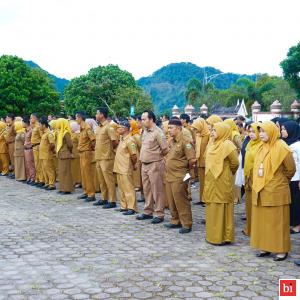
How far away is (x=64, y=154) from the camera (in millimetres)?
11258

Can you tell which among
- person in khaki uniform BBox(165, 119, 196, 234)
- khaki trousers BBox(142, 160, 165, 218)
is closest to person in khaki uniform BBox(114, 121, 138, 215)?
khaki trousers BBox(142, 160, 165, 218)

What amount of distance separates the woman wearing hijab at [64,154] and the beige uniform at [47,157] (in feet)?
1.89

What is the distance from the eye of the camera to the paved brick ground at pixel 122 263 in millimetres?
5029

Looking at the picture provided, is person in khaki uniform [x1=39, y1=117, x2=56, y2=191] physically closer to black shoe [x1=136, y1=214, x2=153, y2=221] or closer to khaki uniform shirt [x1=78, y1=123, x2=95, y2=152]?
khaki uniform shirt [x1=78, y1=123, x2=95, y2=152]

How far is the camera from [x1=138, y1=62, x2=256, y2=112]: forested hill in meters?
144

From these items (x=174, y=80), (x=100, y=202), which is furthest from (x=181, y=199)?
(x=174, y=80)

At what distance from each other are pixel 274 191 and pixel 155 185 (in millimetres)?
2770

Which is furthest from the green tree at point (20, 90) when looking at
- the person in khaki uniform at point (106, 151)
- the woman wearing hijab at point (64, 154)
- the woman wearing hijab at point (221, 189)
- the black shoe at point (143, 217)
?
the woman wearing hijab at point (221, 189)

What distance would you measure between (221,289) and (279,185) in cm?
158

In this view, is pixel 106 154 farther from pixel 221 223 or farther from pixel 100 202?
pixel 221 223

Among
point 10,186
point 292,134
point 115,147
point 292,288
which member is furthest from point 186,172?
point 10,186

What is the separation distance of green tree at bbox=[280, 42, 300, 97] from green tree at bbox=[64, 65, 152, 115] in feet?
42.2

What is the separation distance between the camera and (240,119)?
12406 millimetres

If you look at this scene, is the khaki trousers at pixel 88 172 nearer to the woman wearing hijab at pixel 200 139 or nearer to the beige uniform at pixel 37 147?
the woman wearing hijab at pixel 200 139
